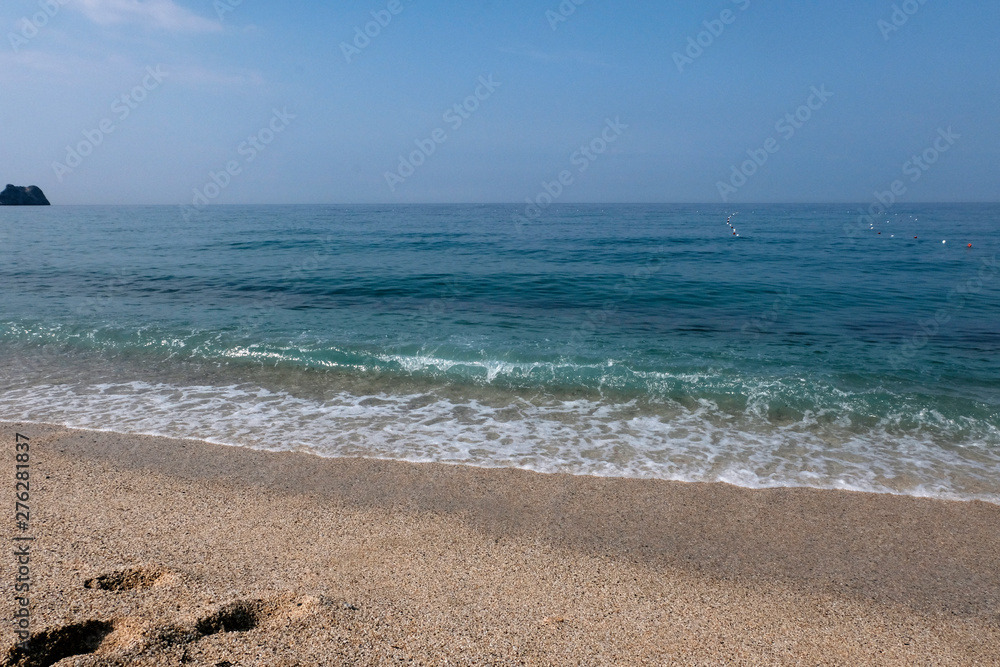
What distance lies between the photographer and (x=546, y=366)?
1061cm

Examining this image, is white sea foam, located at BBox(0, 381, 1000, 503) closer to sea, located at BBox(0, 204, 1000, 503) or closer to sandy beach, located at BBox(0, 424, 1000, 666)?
sea, located at BBox(0, 204, 1000, 503)

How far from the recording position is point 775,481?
6.25 meters

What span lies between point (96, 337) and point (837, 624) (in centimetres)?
1429

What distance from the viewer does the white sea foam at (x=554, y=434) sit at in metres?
6.47

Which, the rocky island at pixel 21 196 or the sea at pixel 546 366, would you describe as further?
the rocky island at pixel 21 196

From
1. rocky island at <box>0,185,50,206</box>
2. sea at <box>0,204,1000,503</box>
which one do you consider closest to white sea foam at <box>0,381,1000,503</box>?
sea at <box>0,204,1000,503</box>

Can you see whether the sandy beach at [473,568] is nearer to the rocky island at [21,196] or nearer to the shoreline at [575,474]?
the shoreline at [575,474]

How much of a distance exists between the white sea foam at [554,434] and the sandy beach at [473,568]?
44 cm

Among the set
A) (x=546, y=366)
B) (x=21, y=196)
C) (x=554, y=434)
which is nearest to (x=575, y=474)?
(x=554, y=434)

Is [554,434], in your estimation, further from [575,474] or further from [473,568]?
[473,568]

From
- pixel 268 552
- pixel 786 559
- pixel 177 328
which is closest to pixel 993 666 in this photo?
pixel 786 559

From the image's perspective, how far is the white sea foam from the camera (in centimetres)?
647

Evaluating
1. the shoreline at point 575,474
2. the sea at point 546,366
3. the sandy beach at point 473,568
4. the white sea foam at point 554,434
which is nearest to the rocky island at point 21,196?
the sea at point 546,366

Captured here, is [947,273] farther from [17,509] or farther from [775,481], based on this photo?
[17,509]
